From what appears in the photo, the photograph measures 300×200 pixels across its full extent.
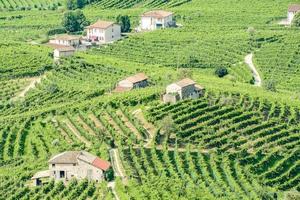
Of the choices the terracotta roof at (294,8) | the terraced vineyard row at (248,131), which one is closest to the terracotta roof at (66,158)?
the terraced vineyard row at (248,131)

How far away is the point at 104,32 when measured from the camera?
11056 centimetres

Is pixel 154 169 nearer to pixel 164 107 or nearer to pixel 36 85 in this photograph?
pixel 164 107

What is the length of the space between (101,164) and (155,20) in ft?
189

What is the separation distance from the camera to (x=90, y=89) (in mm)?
85000

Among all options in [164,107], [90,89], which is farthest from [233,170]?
[90,89]

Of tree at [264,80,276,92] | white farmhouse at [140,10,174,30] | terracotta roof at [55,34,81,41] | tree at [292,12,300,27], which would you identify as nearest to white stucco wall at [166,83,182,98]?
tree at [264,80,276,92]

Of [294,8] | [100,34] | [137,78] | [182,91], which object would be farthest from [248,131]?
[294,8]

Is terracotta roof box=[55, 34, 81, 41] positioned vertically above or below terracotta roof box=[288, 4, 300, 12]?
below

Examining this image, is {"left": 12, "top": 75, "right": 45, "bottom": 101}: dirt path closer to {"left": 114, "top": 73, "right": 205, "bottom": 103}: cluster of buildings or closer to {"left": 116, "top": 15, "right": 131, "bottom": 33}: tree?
{"left": 114, "top": 73, "right": 205, "bottom": 103}: cluster of buildings

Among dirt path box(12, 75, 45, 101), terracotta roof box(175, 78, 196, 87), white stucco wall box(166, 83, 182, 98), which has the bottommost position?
dirt path box(12, 75, 45, 101)

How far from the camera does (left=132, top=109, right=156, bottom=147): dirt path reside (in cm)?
6888

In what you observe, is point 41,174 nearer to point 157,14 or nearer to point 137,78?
point 137,78

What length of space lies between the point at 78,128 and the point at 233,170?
1509 cm

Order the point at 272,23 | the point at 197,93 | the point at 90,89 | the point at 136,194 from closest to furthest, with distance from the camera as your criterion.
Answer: the point at 136,194, the point at 197,93, the point at 90,89, the point at 272,23
